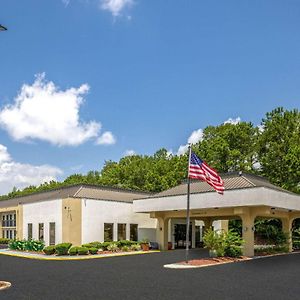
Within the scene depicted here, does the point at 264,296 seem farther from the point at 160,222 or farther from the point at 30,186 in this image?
the point at 30,186

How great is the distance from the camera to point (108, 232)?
42000 mm

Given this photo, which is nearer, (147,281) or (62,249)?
(147,281)

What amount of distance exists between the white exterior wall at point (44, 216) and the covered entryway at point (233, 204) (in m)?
7.61

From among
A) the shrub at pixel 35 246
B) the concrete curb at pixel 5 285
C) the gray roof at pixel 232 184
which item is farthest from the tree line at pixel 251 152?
the concrete curb at pixel 5 285

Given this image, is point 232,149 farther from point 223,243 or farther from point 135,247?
point 223,243

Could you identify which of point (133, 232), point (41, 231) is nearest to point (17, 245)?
point (41, 231)

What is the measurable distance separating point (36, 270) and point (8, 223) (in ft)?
106

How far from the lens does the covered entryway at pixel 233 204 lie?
3125 centimetres

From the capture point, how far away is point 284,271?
75.8 ft

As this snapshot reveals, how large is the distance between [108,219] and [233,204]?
14880 millimetres

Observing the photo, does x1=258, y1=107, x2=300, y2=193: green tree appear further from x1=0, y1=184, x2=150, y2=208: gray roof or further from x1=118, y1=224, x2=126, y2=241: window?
x1=118, y1=224, x2=126, y2=241: window

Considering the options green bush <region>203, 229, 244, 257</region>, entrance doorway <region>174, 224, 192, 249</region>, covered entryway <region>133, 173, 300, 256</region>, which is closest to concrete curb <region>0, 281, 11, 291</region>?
green bush <region>203, 229, 244, 257</region>

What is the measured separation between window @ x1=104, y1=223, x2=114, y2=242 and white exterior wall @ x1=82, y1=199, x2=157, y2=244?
0.33 meters

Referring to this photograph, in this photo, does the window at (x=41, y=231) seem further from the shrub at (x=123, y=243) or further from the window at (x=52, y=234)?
the shrub at (x=123, y=243)
